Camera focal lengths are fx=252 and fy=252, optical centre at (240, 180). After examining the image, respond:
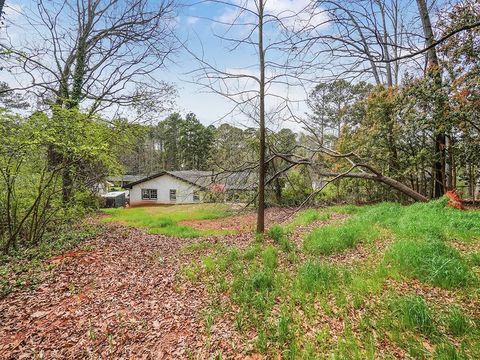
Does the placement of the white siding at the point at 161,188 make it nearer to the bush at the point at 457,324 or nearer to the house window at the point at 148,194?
the house window at the point at 148,194

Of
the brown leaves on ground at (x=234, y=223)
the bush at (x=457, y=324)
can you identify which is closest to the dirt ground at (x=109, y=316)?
the bush at (x=457, y=324)

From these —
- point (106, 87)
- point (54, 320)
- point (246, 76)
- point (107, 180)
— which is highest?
point (106, 87)

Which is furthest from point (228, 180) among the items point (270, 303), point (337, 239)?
point (270, 303)

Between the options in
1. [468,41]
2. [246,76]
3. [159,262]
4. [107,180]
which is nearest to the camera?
[159,262]

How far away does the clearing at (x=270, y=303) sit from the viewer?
116 inches

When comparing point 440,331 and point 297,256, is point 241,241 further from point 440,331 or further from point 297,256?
point 440,331

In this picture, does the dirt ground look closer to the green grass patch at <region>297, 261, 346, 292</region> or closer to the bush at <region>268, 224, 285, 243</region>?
the green grass patch at <region>297, 261, 346, 292</region>

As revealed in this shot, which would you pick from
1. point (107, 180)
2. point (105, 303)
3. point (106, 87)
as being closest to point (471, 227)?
point (105, 303)

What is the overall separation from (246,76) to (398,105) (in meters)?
8.51

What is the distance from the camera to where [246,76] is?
758cm

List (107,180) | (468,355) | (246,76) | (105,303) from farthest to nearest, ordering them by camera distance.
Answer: (107,180), (246,76), (105,303), (468,355)

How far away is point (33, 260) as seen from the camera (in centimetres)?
591

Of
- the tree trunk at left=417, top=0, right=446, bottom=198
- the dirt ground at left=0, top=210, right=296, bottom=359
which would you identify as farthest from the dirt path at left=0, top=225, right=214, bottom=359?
the tree trunk at left=417, top=0, right=446, bottom=198

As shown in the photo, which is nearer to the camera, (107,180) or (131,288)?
(131,288)
